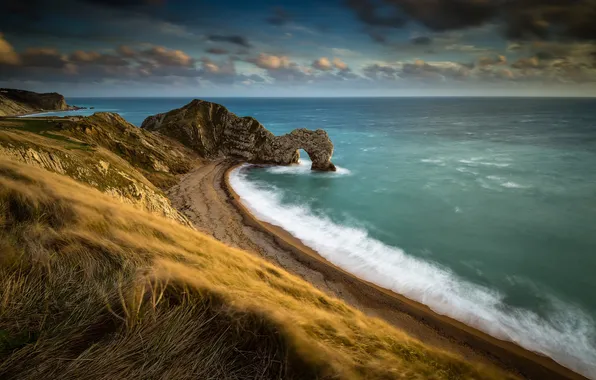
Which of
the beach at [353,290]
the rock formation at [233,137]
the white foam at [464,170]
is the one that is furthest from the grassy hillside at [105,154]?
the white foam at [464,170]

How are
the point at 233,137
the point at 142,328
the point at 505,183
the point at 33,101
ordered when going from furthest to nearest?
1. the point at 33,101
2. the point at 233,137
3. the point at 505,183
4. the point at 142,328

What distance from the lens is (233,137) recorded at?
49.6 metres

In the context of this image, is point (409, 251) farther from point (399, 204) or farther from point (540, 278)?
point (399, 204)

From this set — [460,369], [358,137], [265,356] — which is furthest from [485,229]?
[358,137]

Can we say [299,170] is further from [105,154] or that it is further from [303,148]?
[105,154]

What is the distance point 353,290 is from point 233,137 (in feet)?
133

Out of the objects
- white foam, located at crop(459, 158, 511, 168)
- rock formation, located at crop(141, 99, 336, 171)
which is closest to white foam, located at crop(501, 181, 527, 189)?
white foam, located at crop(459, 158, 511, 168)

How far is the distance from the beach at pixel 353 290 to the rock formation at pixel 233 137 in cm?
1909

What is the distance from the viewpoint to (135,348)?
275cm

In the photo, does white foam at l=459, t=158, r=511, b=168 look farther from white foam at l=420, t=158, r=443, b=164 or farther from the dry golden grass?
the dry golden grass

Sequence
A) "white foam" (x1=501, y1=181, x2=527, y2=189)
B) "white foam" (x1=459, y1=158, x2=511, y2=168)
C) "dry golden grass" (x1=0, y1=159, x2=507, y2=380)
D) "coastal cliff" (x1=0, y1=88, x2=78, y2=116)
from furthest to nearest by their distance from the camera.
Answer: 1. "coastal cliff" (x1=0, y1=88, x2=78, y2=116)
2. "white foam" (x1=459, y1=158, x2=511, y2=168)
3. "white foam" (x1=501, y1=181, x2=527, y2=189)
4. "dry golden grass" (x1=0, y1=159, x2=507, y2=380)

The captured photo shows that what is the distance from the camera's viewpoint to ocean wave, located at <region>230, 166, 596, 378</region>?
42.5ft

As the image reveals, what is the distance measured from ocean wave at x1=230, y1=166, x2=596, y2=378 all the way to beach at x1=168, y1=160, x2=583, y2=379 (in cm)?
87

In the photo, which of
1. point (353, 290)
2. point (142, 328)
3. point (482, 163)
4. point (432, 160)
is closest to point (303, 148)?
point (432, 160)
